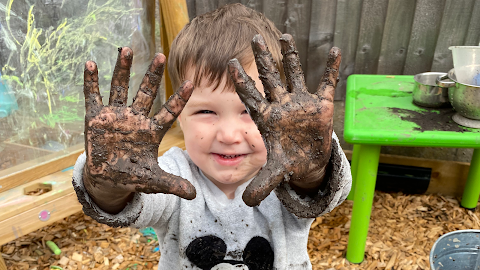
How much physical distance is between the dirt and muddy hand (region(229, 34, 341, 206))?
3.53 feet

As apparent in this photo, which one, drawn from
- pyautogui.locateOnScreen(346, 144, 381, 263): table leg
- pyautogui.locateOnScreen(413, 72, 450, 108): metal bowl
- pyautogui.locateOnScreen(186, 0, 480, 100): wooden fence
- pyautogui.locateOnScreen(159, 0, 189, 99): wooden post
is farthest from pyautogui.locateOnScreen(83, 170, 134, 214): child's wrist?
pyautogui.locateOnScreen(186, 0, 480, 100): wooden fence

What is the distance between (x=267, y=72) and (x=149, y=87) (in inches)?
9.5

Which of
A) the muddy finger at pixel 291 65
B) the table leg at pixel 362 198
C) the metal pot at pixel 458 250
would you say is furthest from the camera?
the table leg at pixel 362 198

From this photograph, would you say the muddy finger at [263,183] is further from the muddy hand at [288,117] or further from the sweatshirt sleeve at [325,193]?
the sweatshirt sleeve at [325,193]

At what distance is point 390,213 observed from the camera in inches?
90.6

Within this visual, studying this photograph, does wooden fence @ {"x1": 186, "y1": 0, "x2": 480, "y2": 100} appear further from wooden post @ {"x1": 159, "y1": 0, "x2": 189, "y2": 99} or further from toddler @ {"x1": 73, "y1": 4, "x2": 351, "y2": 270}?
toddler @ {"x1": 73, "y1": 4, "x2": 351, "y2": 270}

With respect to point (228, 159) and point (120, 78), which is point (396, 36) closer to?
point (228, 159)

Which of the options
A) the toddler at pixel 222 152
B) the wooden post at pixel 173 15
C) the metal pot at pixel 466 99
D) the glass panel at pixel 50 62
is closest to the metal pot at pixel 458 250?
the metal pot at pixel 466 99

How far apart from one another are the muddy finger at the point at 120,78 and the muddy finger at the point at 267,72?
0.26m

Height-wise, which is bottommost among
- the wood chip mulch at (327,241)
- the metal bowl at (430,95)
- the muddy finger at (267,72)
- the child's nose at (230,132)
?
the wood chip mulch at (327,241)

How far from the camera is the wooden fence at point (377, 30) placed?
2.17 meters

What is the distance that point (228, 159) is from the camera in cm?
98

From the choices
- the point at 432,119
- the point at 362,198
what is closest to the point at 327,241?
the point at 362,198

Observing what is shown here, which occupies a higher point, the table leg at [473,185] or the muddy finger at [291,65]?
the muddy finger at [291,65]
